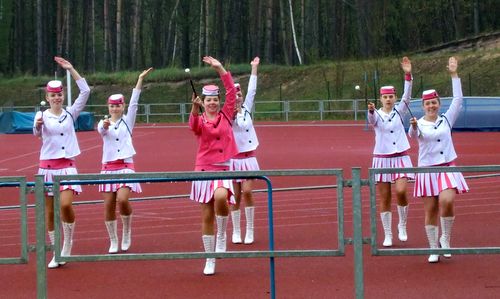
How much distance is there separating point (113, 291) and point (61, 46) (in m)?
69.8

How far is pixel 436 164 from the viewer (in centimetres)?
1066

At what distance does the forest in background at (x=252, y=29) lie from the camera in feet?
240

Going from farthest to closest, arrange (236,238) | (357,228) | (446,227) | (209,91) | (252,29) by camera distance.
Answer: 1. (252,29)
2. (236,238)
3. (446,227)
4. (209,91)
5. (357,228)

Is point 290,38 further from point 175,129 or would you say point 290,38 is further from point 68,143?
point 68,143

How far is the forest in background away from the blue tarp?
25106mm

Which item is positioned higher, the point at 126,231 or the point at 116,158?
the point at 116,158

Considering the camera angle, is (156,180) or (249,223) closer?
(156,180)

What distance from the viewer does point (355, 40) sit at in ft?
260

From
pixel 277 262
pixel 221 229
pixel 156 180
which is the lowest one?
pixel 277 262

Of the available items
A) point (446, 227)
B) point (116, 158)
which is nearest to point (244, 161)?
point (116, 158)

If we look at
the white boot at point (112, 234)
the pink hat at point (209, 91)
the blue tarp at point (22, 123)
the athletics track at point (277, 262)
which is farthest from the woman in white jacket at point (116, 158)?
the blue tarp at point (22, 123)

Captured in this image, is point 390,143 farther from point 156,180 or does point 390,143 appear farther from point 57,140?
point 156,180

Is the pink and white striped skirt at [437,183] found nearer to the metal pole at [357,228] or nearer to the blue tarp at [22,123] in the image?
the metal pole at [357,228]

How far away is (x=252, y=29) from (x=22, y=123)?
33250 mm
